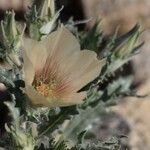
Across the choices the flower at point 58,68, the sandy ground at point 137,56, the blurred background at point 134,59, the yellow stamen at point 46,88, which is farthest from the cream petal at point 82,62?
the sandy ground at point 137,56

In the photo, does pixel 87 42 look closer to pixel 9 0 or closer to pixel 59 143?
pixel 59 143

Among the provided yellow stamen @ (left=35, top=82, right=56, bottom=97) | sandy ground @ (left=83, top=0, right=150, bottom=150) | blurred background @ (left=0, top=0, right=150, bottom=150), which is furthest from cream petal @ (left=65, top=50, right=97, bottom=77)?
sandy ground @ (left=83, top=0, right=150, bottom=150)

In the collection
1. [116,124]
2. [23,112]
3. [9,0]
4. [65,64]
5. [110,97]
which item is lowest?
[116,124]

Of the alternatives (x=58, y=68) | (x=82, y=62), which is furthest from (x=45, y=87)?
(x=82, y=62)

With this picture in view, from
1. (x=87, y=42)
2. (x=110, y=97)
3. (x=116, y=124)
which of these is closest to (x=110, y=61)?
(x=87, y=42)

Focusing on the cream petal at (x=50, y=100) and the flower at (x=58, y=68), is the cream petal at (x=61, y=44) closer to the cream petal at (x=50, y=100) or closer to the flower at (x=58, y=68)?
the flower at (x=58, y=68)

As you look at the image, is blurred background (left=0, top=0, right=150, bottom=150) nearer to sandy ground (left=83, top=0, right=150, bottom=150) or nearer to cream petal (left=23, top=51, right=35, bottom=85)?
sandy ground (left=83, top=0, right=150, bottom=150)
